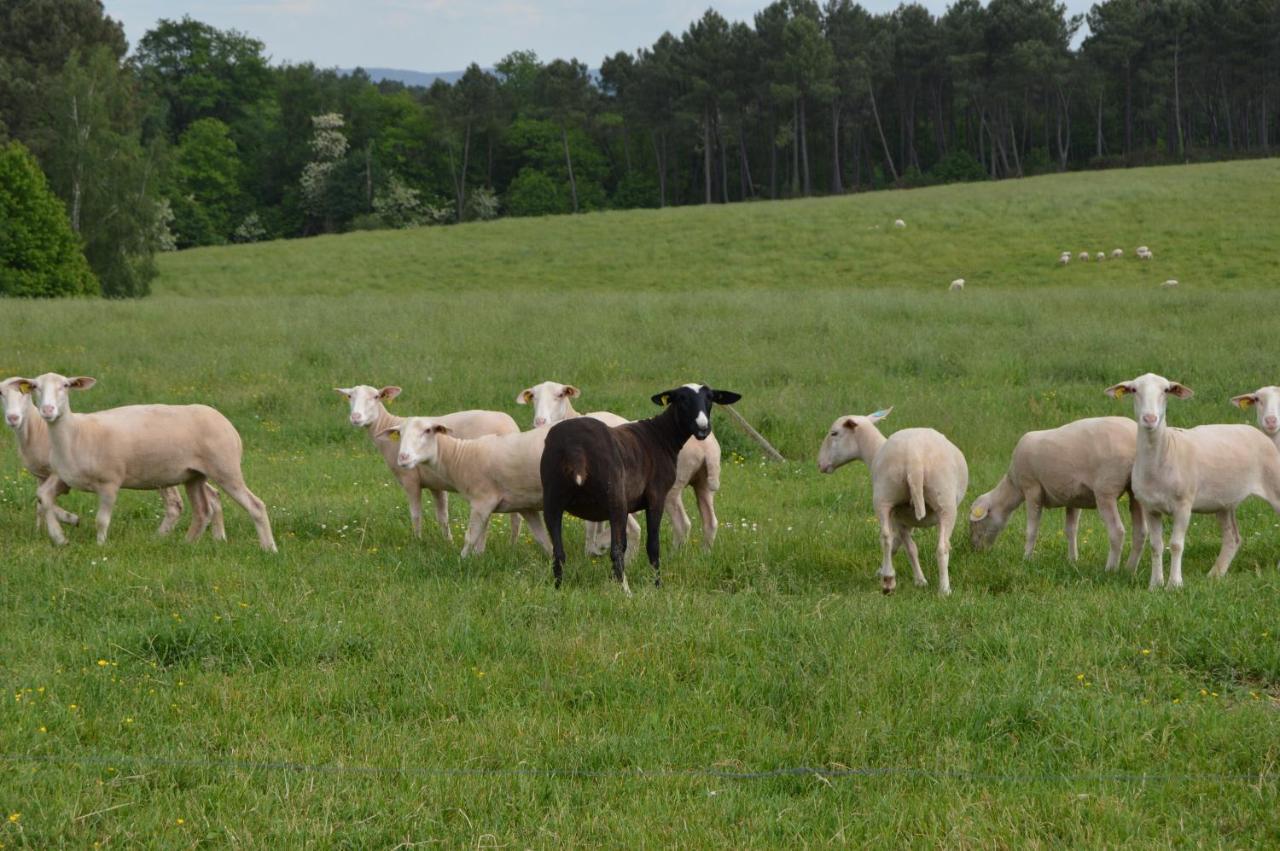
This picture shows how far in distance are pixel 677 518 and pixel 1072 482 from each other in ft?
12.6

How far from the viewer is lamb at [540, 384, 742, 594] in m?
10.3

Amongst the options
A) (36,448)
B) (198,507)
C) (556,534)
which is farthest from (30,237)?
(556,534)

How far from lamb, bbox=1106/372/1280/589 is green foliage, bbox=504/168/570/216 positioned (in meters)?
91.2

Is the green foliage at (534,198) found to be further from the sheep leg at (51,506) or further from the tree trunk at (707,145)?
the sheep leg at (51,506)

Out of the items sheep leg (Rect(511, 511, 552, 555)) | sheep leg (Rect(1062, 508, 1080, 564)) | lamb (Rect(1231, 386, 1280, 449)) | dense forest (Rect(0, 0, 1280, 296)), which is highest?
dense forest (Rect(0, 0, 1280, 296))

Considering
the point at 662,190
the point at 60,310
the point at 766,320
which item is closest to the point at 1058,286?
the point at 766,320

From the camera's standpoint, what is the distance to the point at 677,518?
12.9 metres

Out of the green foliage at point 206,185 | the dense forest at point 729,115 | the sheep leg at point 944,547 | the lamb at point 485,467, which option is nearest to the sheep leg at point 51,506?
the lamb at point 485,467

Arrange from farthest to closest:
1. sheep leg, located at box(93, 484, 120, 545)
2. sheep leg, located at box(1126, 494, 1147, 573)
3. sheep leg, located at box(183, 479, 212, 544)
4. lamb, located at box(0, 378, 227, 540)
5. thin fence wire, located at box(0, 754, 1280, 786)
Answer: sheep leg, located at box(183, 479, 212, 544), lamb, located at box(0, 378, 227, 540), sheep leg, located at box(93, 484, 120, 545), sheep leg, located at box(1126, 494, 1147, 573), thin fence wire, located at box(0, 754, 1280, 786)

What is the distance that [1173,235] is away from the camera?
4812cm

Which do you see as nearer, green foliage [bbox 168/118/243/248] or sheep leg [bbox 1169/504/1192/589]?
sheep leg [bbox 1169/504/1192/589]

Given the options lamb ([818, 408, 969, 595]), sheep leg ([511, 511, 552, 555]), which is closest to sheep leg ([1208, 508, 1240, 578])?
lamb ([818, 408, 969, 595])

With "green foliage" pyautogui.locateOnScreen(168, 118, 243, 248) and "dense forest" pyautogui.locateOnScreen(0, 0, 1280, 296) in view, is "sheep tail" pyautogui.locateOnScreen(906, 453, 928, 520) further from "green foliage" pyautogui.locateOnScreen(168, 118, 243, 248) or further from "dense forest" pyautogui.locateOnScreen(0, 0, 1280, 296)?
"green foliage" pyautogui.locateOnScreen(168, 118, 243, 248)

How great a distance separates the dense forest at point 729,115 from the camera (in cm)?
9375
